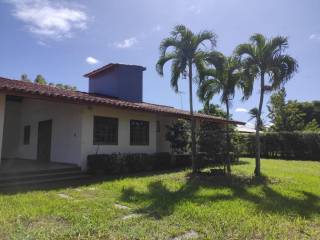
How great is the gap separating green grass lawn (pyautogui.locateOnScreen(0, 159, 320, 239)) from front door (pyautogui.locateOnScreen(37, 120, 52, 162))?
5.82m

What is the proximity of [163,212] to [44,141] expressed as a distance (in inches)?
402

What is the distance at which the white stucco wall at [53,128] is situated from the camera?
13.2m

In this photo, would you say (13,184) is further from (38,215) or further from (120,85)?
(120,85)

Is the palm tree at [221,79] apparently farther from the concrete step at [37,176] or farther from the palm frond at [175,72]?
the concrete step at [37,176]

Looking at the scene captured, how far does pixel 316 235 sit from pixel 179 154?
11830 mm

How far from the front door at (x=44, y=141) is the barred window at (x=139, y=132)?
147 inches

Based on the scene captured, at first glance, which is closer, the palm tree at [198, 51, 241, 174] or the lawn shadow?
the lawn shadow

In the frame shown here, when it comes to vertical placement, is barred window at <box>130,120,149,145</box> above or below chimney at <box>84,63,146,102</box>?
below

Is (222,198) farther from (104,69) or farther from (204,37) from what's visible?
(104,69)

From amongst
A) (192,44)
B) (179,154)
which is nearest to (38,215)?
(192,44)

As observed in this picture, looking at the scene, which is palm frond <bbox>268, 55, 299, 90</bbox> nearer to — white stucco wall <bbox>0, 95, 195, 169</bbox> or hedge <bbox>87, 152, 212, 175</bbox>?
hedge <bbox>87, 152, 212, 175</bbox>

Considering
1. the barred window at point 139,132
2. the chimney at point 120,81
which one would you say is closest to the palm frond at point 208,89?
the barred window at point 139,132

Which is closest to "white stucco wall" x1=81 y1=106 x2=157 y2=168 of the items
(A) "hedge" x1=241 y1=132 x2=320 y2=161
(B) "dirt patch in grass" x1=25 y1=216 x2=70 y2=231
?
(B) "dirt patch in grass" x1=25 y1=216 x2=70 y2=231

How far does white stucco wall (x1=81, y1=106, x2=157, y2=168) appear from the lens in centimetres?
1285
